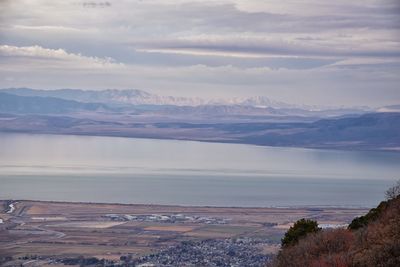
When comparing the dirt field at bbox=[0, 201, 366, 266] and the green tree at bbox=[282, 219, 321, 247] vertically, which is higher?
the green tree at bbox=[282, 219, 321, 247]

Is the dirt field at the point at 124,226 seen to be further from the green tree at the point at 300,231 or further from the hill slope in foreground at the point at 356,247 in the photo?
the hill slope in foreground at the point at 356,247

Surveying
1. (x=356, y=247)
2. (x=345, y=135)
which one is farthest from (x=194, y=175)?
(x=345, y=135)

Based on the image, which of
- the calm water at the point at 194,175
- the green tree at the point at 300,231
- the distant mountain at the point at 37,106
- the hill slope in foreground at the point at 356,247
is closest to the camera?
the hill slope in foreground at the point at 356,247

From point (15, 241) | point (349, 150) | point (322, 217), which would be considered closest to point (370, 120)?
point (349, 150)

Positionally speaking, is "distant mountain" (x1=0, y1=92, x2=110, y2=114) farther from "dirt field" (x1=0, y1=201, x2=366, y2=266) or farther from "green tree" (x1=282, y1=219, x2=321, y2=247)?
"green tree" (x1=282, y1=219, x2=321, y2=247)

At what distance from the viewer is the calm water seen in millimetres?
36875

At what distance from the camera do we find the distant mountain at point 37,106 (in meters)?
160

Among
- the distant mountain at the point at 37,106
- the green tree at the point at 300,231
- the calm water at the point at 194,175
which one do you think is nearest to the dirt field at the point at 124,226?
the calm water at the point at 194,175

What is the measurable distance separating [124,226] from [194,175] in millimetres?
22939

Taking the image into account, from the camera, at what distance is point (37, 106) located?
169 metres

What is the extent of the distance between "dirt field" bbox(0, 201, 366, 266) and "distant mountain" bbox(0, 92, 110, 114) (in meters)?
128

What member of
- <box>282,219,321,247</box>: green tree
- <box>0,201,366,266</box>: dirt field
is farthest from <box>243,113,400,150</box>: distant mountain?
<box>282,219,321,247</box>: green tree

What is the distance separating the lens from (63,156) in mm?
65938

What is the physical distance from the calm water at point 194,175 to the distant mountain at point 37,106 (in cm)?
8140
